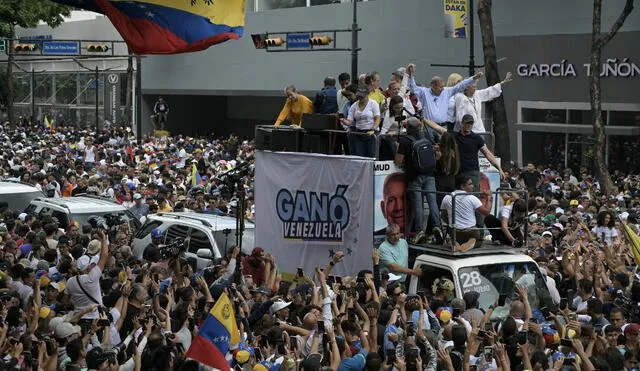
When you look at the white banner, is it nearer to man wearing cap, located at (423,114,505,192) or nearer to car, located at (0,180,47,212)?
man wearing cap, located at (423,114,505,192)

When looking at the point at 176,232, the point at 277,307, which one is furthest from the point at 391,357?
the point at 176,232

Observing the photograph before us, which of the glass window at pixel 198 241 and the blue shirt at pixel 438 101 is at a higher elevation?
the blue shirt at pixel 438 101

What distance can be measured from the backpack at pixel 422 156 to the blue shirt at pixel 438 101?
1508 millimetres

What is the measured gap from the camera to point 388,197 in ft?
41.9

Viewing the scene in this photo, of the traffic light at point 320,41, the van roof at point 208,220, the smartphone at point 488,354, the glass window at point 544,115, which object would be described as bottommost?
the smartphone at point 488,354

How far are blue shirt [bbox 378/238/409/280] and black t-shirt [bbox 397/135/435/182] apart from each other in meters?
0.81

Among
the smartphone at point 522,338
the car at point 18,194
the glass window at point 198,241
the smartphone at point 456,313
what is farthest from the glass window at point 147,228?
the smartphone at point 522,338

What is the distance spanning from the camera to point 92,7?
12.3 meters

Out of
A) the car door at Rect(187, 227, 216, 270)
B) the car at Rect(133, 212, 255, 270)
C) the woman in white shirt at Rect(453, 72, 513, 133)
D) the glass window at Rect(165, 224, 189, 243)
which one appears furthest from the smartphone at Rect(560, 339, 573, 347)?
the glass window at Rect(165, 224, 189, 243)

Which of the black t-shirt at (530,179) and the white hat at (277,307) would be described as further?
the black t-shirt at (530,179)

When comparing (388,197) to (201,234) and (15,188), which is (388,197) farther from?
(15,188)

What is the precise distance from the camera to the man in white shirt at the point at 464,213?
1222 cm

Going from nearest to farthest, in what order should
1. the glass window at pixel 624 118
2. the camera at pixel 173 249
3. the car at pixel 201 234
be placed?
1. the camera at pixel 173 249
2. the car at pixel 201 234
3. the glass window at pixel 624 118

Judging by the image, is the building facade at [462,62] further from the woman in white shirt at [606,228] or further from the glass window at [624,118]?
the woman in white shirt at [606,228]
